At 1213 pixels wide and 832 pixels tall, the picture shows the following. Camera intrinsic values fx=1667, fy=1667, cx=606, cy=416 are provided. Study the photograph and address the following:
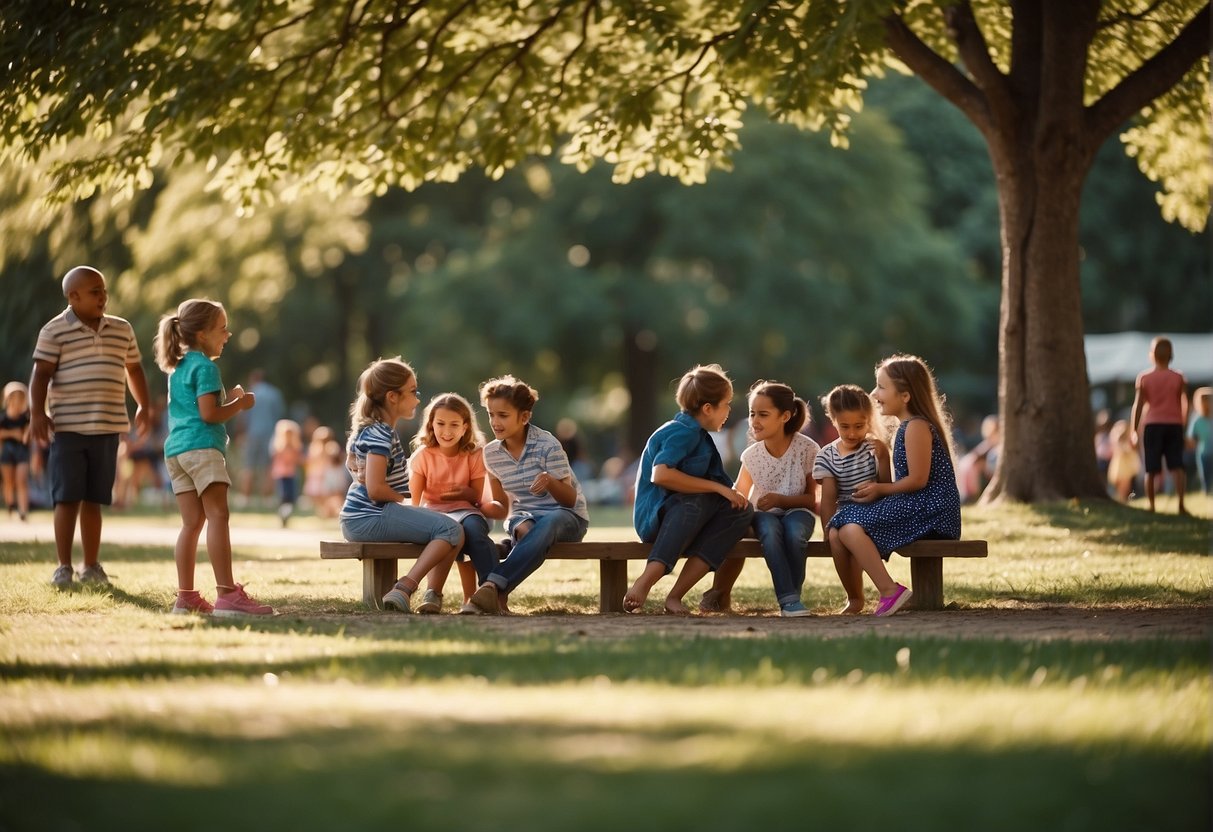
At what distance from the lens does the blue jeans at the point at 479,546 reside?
9.75 metres

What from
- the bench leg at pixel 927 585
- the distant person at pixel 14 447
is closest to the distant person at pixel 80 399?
the bench leg at pixel 927 585

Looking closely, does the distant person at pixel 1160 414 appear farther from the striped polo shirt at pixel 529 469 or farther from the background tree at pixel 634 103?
the striped polo shirt at pixel 529 469

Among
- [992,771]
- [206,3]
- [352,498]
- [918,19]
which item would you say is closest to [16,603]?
[352,498]

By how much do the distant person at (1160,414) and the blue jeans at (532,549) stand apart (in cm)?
998

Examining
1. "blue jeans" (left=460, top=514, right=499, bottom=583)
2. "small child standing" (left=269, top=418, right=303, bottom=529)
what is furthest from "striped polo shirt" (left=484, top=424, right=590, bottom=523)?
"small child standing" (left=269, top=418, right=303, bottom=529)

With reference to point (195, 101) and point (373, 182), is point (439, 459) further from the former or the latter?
point (373, 182)

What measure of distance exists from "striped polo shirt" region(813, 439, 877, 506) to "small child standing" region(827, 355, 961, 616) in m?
0.06

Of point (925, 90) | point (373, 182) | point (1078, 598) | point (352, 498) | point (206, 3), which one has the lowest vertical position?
point (1078, 598)

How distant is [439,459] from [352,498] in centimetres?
58

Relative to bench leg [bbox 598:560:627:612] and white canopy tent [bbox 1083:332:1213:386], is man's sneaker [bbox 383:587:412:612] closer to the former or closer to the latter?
bench leg [bbox 598:560:627:612]

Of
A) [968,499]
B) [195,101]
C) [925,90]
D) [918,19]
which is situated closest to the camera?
[195,101]

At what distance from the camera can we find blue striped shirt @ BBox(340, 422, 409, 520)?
976cm

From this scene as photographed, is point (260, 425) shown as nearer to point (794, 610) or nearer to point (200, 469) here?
point (200, 469)

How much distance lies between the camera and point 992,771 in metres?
4.44
